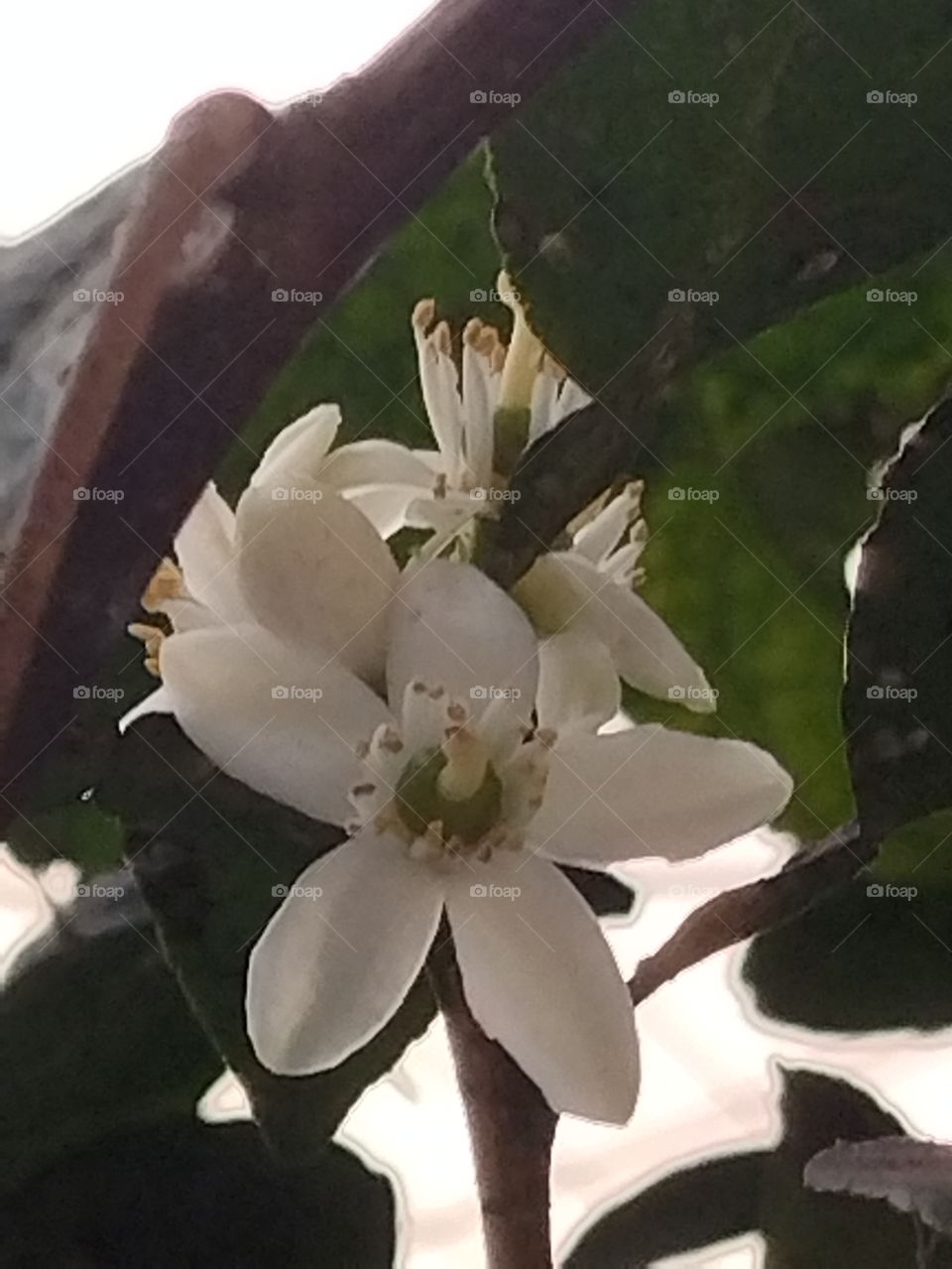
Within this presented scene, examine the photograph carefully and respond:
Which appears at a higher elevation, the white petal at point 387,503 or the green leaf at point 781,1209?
the white petal at point 387,503

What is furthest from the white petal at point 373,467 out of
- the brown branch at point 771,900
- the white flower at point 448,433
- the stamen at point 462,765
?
the brown branch at point 771,900

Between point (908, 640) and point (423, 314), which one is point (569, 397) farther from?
point (908, 640)

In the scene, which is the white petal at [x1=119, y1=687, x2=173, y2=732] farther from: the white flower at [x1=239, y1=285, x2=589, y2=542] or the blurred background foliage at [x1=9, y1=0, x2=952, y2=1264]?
the white flower at [x1=239, y1=285, x2=589, y2=542]

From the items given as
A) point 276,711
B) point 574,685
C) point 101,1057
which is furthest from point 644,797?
point 101,1057

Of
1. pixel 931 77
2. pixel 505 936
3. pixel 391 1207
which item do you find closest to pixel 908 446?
pixel 931 77

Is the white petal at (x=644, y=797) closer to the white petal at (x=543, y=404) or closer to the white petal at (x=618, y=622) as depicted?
the white petal at (x=618, y=622)

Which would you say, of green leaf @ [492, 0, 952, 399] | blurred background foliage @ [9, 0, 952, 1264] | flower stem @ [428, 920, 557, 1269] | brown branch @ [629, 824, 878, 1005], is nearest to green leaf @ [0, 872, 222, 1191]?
blurred background foliage @ [9, 0, 952, 1264]
